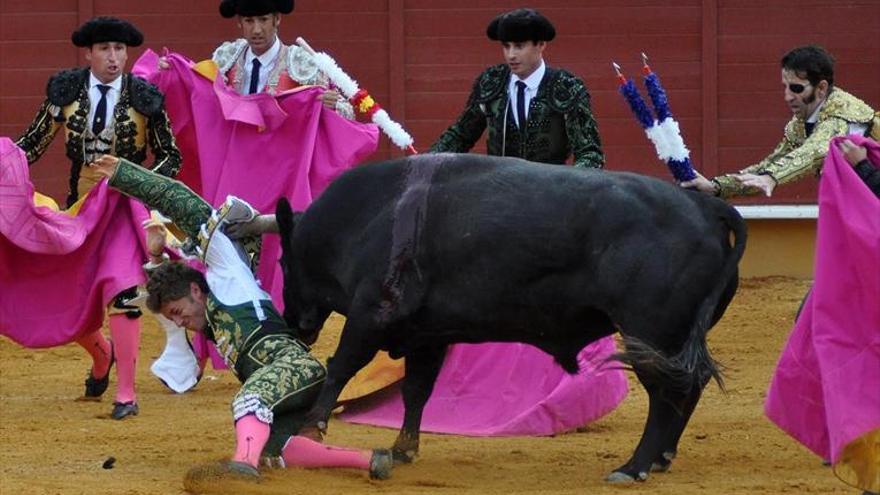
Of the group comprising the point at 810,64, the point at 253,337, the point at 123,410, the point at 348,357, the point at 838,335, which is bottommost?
the point at 123,410

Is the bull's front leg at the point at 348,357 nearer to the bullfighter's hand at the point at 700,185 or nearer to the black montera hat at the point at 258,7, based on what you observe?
the bullfighter's hand at the point at 700,185

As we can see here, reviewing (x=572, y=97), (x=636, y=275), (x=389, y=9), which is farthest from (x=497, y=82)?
(x=389, y=9)

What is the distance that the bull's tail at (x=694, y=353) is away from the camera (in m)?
6.16

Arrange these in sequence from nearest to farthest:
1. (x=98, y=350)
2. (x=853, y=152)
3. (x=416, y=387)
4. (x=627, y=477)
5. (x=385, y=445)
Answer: (x=853, y=152), (x=627, y=477), (x=416, y=387), (x=385, y=445), (x=98, y=350)

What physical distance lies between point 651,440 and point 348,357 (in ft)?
3.30

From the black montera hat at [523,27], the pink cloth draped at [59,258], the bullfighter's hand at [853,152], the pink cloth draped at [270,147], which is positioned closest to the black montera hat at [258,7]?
the pink cloth draped at [270,147]

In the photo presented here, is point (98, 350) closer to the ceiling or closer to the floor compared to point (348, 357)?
closer to the floor

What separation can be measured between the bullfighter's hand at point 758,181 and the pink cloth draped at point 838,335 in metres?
0.63

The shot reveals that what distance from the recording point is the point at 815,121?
6918 millimetres

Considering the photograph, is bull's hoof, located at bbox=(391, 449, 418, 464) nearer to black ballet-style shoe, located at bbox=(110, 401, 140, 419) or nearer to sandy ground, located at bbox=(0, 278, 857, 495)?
sandy ground, located at bbox=(0, 278, 857, 495)

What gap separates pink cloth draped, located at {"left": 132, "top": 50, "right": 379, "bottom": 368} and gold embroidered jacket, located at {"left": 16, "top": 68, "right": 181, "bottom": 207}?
223mm

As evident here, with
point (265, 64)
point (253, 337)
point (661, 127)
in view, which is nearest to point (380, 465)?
point (253, 337)

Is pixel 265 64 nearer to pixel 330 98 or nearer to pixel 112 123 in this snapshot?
pixel 330 98

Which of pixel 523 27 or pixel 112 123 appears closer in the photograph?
pixel 523 27
